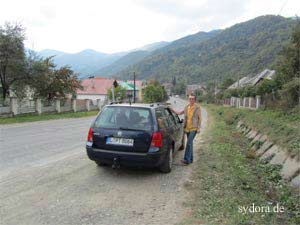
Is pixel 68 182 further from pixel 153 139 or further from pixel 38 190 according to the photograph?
pixel 153 139

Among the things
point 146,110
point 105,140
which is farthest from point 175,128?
point 105,140

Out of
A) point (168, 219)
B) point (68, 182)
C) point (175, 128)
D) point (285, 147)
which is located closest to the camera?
point (168, 219)

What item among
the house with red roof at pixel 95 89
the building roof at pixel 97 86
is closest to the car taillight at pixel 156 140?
the house with red roof at pixel 95 89

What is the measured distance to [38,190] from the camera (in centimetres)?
561

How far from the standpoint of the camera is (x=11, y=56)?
1082 inches

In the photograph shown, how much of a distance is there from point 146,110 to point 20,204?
3230 mm

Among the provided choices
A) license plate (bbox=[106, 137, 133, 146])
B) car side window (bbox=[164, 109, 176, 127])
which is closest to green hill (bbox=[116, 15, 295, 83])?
car side window (bbox=[164, 109, 176, 127])

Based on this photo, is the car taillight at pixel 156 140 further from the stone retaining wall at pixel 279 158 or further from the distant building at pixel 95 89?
the distant building at pixel 95 89

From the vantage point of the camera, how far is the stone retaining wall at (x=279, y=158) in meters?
7.53

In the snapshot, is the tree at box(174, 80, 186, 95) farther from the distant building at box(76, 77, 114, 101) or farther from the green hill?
the distant building at box(76, 77, 114, 101)

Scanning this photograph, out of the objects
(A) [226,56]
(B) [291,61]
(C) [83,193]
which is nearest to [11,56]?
(B) [291,61]

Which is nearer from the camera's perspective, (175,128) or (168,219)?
(168,219)

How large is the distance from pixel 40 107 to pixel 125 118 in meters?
24.7

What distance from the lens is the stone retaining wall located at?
753cm
